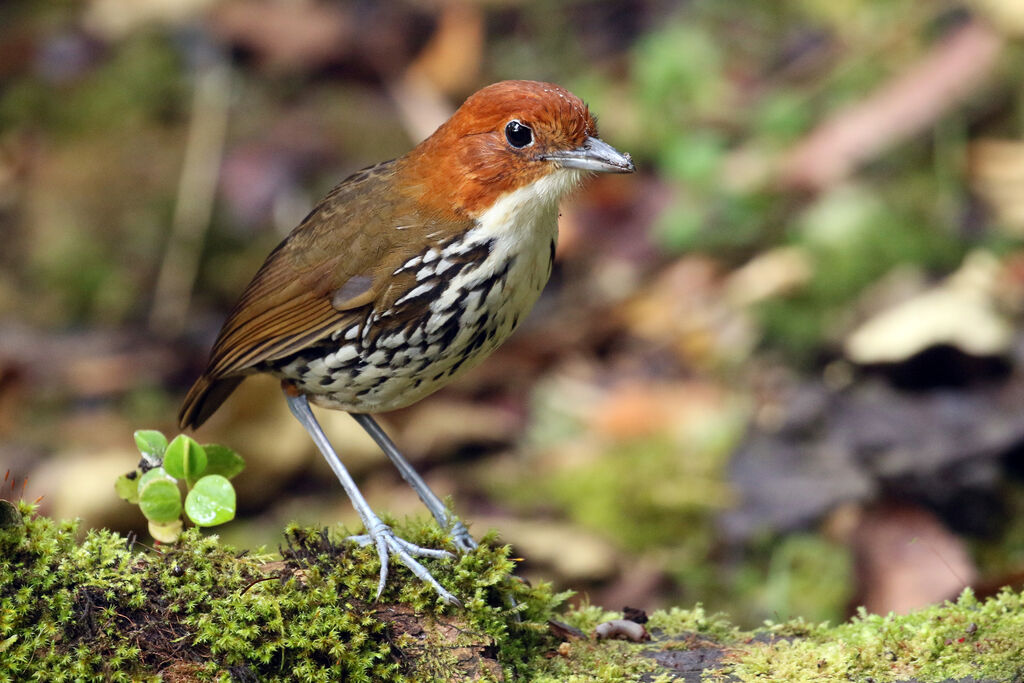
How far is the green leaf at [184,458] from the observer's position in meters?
3.12

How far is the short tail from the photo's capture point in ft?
13.4

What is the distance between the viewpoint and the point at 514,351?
7.11 m

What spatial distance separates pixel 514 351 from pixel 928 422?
8.52 ft

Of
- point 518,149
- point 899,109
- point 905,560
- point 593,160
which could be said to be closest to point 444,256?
point 518,149

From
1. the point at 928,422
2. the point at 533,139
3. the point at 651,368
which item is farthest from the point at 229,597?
the point at 651,368

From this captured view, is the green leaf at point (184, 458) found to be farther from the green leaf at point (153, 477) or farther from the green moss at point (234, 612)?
the green moss at point (234, 612)

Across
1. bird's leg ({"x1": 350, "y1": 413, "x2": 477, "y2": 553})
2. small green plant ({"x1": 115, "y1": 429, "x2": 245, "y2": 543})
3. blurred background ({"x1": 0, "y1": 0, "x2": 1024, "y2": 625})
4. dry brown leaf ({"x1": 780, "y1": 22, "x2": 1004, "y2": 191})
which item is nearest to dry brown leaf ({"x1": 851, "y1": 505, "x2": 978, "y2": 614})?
blurred background ({"x1": 0, "y1": 0, "x2": 1024, "y2": 625})

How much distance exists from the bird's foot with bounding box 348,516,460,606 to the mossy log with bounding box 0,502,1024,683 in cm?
3

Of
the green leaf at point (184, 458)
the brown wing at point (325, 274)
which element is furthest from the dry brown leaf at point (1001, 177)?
the green leaf at point (184, 458)

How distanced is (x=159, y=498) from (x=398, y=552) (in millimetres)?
608

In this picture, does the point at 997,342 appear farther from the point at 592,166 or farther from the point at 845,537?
the point at 592,166

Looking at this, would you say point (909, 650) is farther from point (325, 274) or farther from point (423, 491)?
point (325, 274)

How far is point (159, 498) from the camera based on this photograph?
3109 mm

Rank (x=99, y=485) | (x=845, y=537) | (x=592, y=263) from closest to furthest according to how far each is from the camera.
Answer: (x=845, y=537)
(x=99, y=485)
(x=592, y=263)
